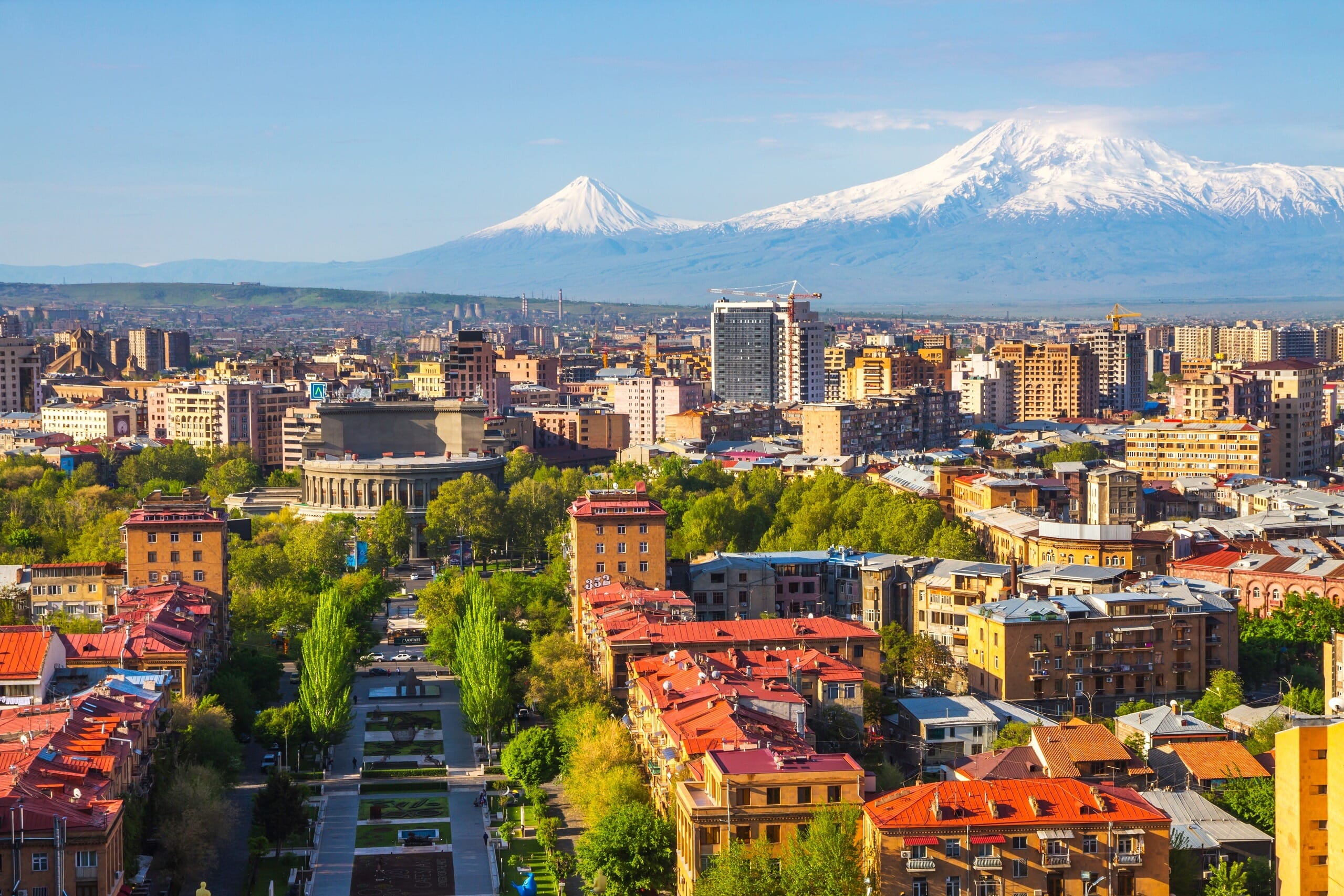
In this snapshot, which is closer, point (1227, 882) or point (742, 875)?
point (742, 875)

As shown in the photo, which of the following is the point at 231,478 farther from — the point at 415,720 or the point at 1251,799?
the point at 1251,799

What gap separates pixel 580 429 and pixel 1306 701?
96.2 meters

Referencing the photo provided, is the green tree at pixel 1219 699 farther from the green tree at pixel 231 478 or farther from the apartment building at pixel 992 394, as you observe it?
the apartment building at pixel 992 394

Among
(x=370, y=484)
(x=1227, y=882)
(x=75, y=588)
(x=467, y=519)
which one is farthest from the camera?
(x=370, y=484)

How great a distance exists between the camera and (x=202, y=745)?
157 ft

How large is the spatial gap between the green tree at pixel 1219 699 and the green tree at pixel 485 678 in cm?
1910

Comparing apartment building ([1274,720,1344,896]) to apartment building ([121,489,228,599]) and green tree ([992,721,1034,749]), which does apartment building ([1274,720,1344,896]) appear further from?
apartment building ([121,489,228,599])

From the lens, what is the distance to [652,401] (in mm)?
163875

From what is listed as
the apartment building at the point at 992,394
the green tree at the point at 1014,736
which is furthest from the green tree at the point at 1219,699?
the apartment building at the point at 992,394

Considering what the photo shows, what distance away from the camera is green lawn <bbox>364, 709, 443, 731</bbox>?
58719mm

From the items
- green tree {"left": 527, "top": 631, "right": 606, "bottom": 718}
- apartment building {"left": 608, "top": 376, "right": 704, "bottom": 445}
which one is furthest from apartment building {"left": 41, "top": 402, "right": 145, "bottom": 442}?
green tree {"left": 527, "top": 631, "right": 606, "bottom": 718}

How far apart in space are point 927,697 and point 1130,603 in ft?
27.4

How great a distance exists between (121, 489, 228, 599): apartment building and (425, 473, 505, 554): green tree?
3062cm

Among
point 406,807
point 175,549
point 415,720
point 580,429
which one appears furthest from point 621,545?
point 580,429
